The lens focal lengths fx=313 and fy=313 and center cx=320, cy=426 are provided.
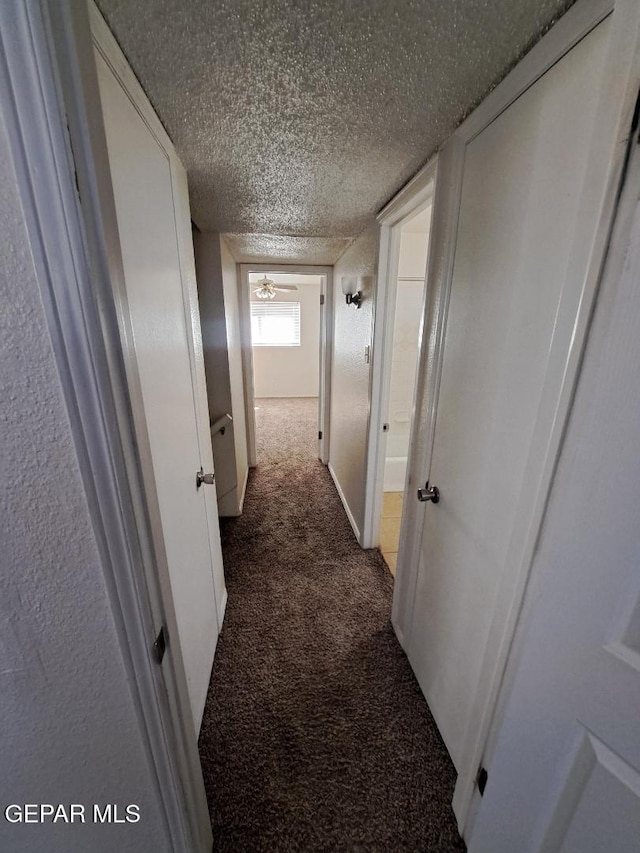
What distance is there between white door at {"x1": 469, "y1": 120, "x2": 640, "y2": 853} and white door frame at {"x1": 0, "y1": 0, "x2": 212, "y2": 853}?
29.4 inches

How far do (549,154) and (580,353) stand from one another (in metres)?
0.45

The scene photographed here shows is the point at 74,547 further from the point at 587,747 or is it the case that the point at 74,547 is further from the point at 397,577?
the point at 397,577

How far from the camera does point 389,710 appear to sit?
4.15 feet

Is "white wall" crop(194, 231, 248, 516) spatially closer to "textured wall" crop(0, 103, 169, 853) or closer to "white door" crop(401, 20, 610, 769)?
"white door" crop(401, 20, 610, 769)

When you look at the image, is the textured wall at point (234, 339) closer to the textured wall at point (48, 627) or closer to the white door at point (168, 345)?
the white door at point (168, 345)

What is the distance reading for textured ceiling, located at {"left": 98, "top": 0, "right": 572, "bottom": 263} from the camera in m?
0.58

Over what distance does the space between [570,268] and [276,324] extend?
19.4 feet

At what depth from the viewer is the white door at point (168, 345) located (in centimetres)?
71

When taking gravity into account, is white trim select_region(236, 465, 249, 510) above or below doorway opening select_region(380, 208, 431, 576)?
below

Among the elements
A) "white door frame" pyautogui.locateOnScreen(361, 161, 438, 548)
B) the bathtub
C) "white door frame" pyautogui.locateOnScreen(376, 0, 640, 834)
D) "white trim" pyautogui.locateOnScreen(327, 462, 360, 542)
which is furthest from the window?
"white door frame" pyautogui.locateOnScreen(376, 0, 640, 834)

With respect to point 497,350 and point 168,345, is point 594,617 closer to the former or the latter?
point 497,350

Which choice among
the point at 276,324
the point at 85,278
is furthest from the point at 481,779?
the point at 276,324

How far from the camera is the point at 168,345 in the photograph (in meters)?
0.99

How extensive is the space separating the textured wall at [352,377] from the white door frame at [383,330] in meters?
0.08
